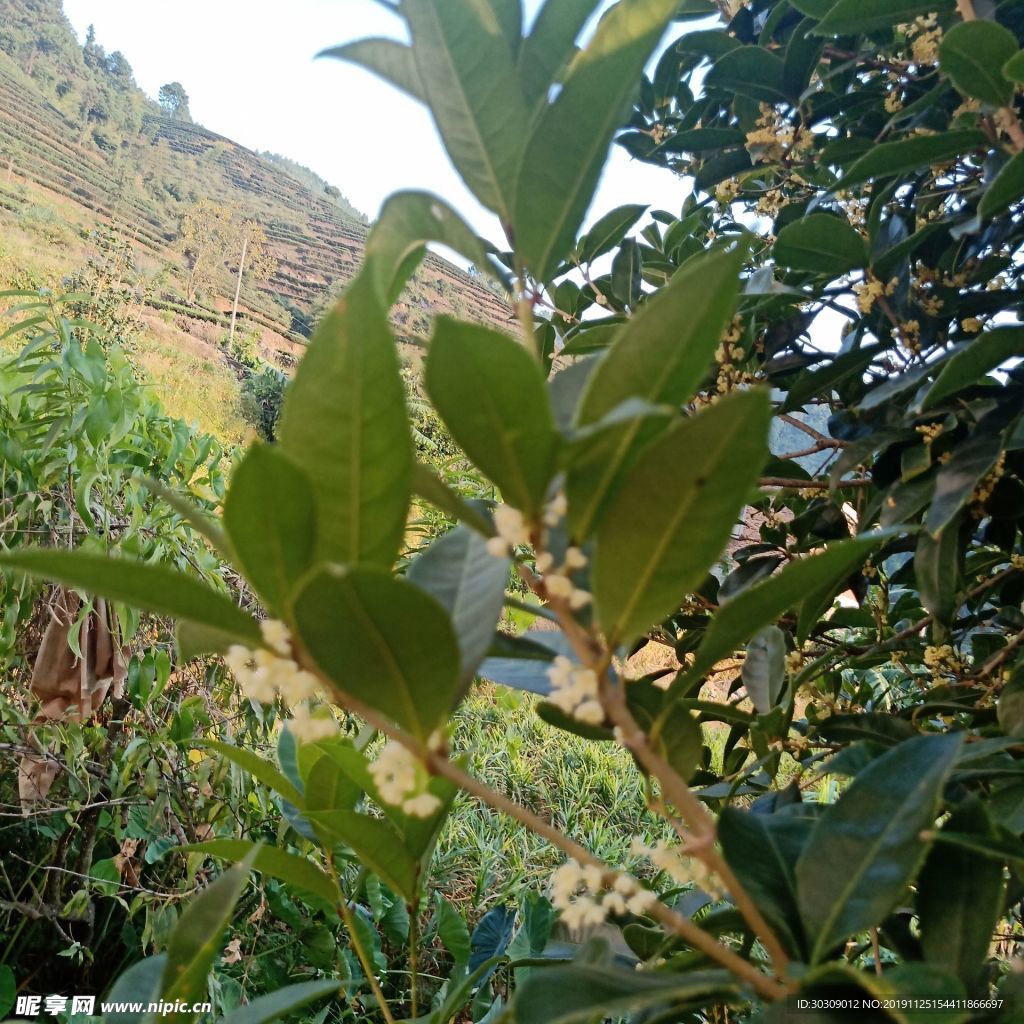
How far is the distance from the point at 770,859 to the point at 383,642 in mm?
177

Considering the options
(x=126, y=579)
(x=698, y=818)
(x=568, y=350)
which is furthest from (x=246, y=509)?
(x=568, y=350)

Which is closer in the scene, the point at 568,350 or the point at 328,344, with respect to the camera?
the point at 328,344

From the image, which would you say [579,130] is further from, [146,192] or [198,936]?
[146,192]

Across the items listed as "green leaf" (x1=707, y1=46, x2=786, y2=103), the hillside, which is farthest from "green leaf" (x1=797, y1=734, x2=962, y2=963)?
the hillside

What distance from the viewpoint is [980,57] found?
17.1 inches

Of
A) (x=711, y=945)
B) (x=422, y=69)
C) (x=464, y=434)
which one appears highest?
(x=422, y=69)

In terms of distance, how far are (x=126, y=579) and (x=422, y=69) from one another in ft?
0.63

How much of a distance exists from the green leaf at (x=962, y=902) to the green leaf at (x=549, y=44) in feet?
0.98

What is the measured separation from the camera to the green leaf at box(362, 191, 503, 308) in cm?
25

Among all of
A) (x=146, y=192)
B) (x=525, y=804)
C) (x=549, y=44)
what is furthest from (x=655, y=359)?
(x=146, y=192)

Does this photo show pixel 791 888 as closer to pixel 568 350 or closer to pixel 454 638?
pixel 454 638

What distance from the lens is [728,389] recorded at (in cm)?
61

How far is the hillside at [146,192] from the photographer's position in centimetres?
693

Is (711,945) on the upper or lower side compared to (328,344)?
lower
